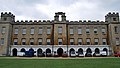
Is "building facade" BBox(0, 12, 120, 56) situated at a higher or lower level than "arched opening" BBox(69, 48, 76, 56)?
higher

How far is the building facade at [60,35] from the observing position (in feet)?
183

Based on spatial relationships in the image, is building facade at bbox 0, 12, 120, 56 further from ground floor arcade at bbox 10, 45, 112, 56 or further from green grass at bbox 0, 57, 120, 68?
green grass at bbox 0, 57, 120, 68

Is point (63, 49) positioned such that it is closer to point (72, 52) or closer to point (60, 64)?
point (72, 52)

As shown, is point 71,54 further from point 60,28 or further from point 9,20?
point 9,20

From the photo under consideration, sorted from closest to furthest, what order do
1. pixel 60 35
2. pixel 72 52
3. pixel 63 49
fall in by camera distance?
pixel 72 52, pixel 63 49, pixel 60 35

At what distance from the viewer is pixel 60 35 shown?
56.5m

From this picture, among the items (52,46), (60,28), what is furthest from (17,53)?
(60,28)

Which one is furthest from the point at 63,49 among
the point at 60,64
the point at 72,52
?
the point at 60,64

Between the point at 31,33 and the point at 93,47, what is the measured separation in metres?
17.5

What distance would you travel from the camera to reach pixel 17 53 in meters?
55.7

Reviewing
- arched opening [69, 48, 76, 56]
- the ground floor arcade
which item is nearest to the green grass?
arched opening [69, 48, 76, 56]

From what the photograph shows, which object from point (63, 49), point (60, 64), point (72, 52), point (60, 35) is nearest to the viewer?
point (60, 64)

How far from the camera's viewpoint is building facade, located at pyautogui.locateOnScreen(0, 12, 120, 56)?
55.9 metres

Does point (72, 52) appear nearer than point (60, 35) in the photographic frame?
Yes
